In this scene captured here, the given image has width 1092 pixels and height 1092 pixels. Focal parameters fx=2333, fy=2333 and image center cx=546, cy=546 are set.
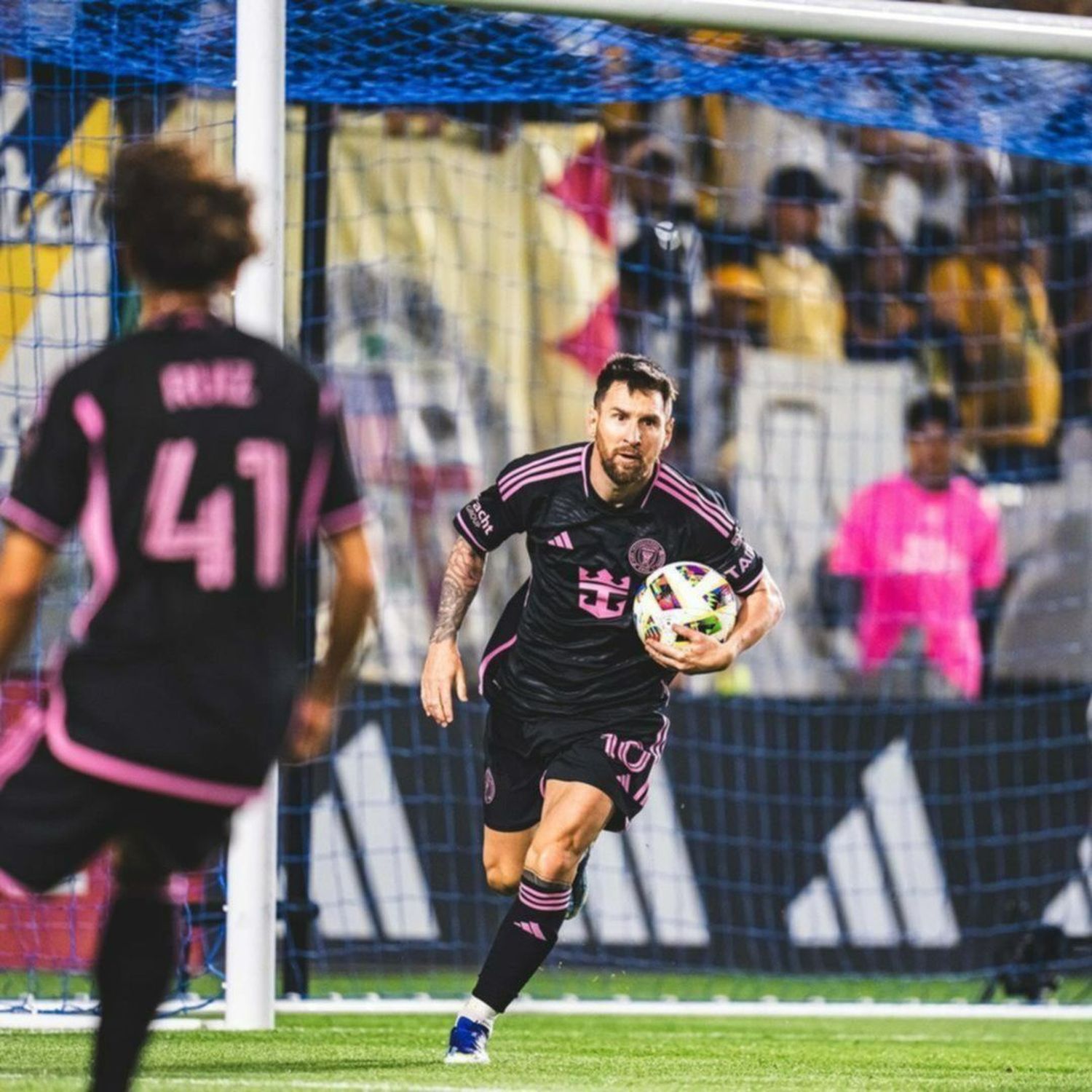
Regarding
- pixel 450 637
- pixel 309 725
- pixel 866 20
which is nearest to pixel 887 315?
pixel 866 20

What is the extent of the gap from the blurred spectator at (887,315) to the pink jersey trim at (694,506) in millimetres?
5195

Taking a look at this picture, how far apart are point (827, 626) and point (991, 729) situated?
125cm

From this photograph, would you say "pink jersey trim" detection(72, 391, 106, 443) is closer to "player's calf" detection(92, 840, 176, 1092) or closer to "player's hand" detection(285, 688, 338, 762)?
"player's hand" detection(285, 688, 338, 762)

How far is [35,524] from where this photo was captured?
3.62m

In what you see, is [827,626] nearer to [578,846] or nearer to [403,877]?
[403,877]

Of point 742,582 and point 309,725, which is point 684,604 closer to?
point 742,582

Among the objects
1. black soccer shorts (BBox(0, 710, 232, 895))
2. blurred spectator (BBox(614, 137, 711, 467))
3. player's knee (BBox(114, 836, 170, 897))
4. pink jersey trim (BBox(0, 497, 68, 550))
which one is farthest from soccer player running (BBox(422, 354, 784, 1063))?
blurred spectator (BBox(614, 137, 711, 467))

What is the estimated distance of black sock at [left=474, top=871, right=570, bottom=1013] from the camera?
21.0 feet

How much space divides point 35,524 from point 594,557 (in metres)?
3.24

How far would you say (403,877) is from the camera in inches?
379

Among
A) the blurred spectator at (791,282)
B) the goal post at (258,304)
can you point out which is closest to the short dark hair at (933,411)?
the blurred spectator at (791,282)

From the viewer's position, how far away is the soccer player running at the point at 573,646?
21.1ft

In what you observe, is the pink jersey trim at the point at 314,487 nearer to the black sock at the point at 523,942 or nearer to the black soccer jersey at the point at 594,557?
the black sock at the point at 523,942

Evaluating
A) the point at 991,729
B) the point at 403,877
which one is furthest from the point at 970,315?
the point at 403,877
